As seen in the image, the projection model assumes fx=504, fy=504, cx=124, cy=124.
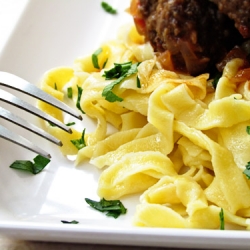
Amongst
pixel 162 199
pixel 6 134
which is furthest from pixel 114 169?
pixel 6 134

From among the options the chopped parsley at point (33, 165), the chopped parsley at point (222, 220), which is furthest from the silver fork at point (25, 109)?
the chopped parsley at point (222, 220)

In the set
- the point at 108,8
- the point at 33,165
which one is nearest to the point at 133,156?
the point at 33,165

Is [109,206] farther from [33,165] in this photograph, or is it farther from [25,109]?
[25,109]

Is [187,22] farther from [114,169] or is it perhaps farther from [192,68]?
[114,169]

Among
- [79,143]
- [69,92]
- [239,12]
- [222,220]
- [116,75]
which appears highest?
[239,12]

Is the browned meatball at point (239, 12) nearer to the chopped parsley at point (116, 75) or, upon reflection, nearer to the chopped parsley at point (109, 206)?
the chopped parsley at point (116, 75)
